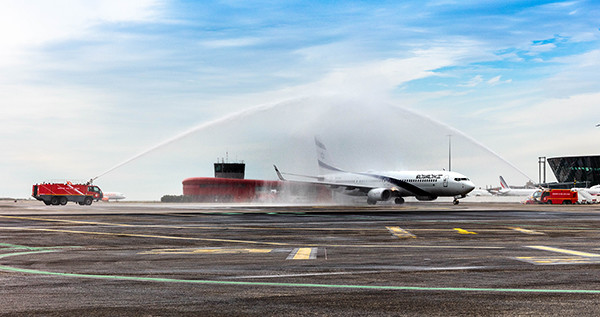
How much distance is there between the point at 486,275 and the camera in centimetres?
1145

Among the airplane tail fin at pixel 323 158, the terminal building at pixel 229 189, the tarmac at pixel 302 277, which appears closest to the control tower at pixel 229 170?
the terminal building at pixel 229 189

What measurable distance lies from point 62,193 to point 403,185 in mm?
43074

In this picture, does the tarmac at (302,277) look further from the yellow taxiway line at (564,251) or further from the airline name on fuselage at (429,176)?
the airline name on fuselage at (429,176)

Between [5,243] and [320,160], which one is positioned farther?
[320,160]

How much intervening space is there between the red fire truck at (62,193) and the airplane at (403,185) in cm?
2596

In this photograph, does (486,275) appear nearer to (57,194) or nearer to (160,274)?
(160,274)

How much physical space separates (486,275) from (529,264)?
2251mm

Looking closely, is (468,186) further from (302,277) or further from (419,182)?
(302,277)

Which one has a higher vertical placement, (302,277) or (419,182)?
(419,182)

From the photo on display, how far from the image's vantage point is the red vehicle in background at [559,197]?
91500 millimetres

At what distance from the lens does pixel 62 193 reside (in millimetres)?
78750

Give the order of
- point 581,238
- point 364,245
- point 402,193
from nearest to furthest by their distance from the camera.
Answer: point 364,245 → point 581,238 → point 402,193

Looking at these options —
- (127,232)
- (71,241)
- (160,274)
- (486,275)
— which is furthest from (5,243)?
(486,275)

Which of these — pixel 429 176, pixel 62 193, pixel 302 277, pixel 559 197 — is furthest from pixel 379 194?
pixel 302 277
